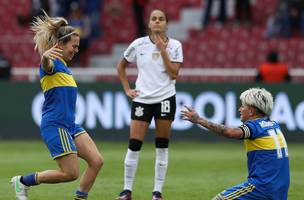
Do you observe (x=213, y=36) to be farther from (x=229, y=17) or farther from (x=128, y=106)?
(x=128, y=106)

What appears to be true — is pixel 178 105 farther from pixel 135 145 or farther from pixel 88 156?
pixel 88 156

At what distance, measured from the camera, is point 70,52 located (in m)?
10.6

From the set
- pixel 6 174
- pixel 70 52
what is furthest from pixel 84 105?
pixel 70 52

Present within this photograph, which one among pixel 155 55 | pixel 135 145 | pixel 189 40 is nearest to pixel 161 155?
pixel 135 145

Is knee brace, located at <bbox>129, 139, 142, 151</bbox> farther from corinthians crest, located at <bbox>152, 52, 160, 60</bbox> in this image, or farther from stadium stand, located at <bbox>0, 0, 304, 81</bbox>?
stadium stand, located at <bbox>0, 0, 304, 81</bbox>

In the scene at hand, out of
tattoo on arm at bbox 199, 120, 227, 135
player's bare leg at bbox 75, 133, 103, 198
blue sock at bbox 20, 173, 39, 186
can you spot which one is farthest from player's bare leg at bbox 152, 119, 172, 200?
tattoo on arm at bbox 199, 120, 227, 135

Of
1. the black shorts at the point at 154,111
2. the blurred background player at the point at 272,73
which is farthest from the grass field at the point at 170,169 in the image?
the blurred background player at the point at 272,73

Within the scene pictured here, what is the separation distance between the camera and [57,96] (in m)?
10.4

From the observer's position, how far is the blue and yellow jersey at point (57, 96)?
10336mm

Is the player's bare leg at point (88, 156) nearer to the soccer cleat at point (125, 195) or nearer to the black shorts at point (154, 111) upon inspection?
the soccer cleat at point (125, 195)

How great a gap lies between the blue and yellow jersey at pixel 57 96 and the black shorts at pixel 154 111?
1917 mm

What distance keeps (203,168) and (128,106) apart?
4909mm

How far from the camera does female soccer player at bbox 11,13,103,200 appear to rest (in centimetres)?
1032

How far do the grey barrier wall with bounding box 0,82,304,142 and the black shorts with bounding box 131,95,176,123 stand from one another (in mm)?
8187
